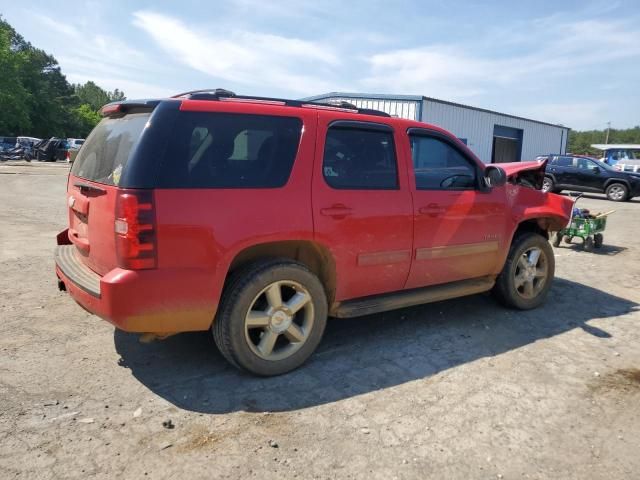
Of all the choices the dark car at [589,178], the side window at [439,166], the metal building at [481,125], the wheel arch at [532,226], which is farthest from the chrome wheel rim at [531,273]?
the dark car at [589,178]

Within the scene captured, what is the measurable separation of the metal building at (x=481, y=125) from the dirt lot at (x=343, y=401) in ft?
35.3

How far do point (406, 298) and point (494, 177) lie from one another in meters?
1.44

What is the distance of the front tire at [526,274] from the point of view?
16.6 ft

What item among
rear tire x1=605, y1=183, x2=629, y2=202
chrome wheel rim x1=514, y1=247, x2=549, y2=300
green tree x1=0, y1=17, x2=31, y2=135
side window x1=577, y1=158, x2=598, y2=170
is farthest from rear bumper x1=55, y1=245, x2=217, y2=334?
green tree x1=0, y1=17, x2=31, y2=135

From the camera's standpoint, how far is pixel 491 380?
11.9 feet

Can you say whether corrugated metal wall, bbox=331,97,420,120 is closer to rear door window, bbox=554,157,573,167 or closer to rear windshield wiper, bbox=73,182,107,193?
rear door window, bbox=554,157,573,167

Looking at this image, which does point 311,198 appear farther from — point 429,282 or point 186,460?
point 186,460

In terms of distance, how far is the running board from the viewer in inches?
153

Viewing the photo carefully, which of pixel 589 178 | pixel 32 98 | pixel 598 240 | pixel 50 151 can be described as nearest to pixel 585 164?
pixel 589 178

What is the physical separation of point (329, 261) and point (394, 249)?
0.61 m

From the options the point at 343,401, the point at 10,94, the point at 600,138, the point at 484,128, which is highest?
the point at 600,138

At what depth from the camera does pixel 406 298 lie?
419cm

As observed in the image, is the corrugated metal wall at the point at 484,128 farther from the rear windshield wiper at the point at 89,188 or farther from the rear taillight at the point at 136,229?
the rear taillight at the point at 136,229

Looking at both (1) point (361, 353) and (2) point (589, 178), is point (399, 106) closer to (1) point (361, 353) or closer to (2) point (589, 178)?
(2) point (589, 178)
